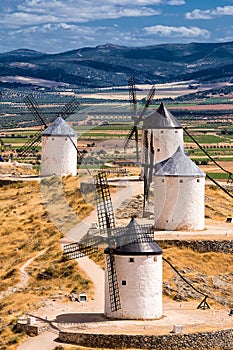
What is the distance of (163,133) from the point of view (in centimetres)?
5738

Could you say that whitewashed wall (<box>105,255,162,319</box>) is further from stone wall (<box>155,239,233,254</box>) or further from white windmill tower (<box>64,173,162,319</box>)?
stone wall (<box>155,239,233,254</box>)

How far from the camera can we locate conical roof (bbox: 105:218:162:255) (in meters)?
39.4

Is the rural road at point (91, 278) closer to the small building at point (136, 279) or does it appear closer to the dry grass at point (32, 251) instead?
the dry grass at point (32, 251)

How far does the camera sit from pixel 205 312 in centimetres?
4159

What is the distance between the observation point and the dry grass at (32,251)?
43.1 m

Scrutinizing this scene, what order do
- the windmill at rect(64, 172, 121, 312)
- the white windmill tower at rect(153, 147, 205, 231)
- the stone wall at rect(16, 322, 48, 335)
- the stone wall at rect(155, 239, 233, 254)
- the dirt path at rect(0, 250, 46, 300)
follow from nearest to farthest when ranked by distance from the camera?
1. the stone wall at rect(16, 322, 48, 335)
2. the windmill at rect(64, 172, 121, 312)
3. the dirt path at rect(0, 250, 46, 300)
4. the stone wall at rect(155, 239, 233, 254)
5. the white windmill tower at rect(153, 147, 205, 231)

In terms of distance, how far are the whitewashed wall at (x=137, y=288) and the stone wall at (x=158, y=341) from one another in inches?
84.6

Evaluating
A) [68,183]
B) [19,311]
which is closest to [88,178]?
[68,183]

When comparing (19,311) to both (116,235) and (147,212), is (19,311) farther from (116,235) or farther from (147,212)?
(147,212)

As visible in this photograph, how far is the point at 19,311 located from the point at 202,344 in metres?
7.69

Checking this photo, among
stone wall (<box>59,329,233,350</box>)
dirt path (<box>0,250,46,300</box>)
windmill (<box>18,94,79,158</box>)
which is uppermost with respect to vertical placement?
windmill (<box>18,94,79,158</box>)

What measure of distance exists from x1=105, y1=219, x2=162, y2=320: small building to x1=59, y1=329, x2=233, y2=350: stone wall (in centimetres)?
214

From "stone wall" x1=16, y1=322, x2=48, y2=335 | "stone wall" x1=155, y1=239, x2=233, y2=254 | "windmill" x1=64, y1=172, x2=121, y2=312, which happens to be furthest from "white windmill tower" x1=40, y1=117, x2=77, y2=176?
"stone wall" x1=16, y1=322, x2=48, y2=335

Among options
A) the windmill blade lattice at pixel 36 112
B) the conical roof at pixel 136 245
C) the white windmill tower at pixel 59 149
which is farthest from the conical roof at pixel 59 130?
the conical roof at pixel 136 245
